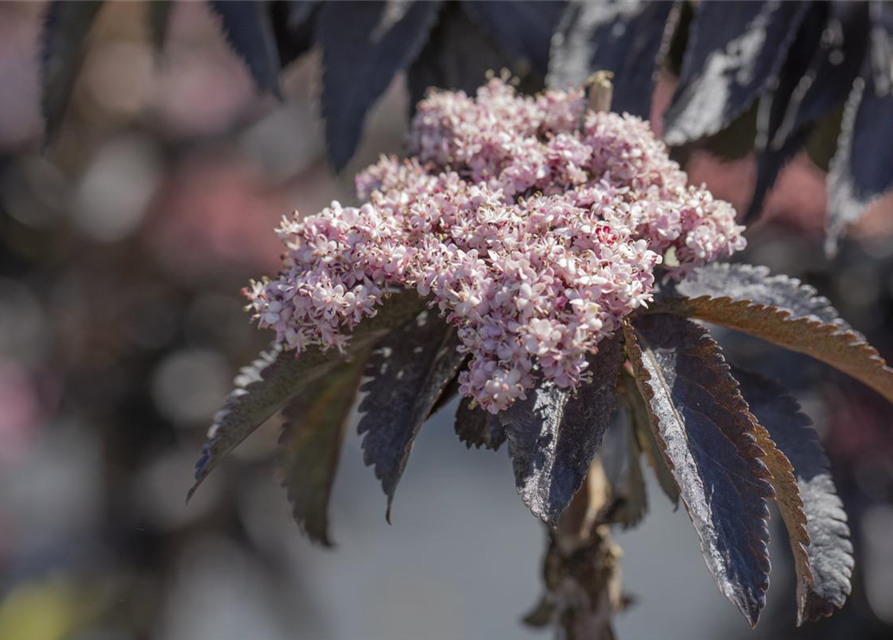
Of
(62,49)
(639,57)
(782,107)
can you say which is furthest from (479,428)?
(62,49)

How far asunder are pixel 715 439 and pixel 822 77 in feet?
1.79

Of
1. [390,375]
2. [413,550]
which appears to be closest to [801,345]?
[390,375]

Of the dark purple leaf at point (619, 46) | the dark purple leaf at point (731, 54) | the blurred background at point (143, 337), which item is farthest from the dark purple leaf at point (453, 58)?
the blurred background at point (143, 337)

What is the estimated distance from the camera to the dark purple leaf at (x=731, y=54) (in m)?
0.95

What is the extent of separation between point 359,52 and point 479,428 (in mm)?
456

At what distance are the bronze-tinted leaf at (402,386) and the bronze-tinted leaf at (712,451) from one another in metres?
0.15

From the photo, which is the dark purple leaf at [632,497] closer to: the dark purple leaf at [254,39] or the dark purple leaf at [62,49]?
the dark purple leaf at [254,39]

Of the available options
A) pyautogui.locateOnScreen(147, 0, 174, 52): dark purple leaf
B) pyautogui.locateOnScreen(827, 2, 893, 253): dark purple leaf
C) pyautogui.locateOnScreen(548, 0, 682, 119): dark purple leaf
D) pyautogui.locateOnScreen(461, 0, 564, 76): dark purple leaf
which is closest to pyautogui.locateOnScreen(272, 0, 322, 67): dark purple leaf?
pyautogui.locateOnScreen(147, 0, 174, 52): dark purple leaf

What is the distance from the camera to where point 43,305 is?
7.30ft

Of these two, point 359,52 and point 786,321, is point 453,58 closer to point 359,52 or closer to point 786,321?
point 359,52

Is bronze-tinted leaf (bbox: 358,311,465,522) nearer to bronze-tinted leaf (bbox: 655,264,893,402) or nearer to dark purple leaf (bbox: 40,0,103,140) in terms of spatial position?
bronze-tinted leaf (bbox: 655,264,893,402)

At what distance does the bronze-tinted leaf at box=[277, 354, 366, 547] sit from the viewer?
882 millimetres

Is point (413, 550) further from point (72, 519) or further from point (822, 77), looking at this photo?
point (822, 77)

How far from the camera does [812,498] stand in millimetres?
733
